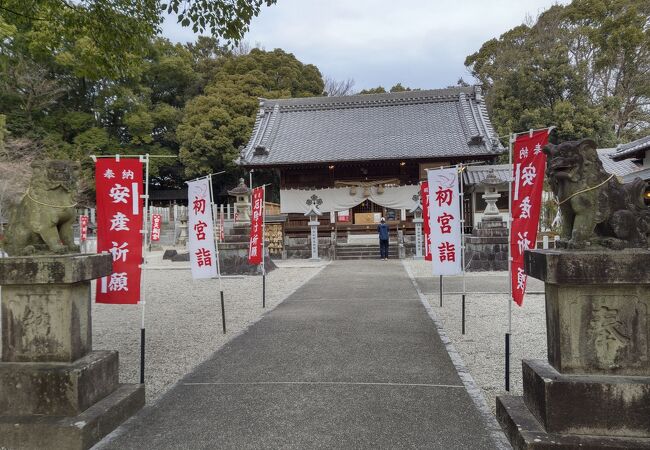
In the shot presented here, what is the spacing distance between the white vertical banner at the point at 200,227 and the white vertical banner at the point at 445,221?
3719mm

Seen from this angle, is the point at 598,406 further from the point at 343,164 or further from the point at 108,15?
the point at 343,164

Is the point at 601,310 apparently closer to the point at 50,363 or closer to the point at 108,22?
the point at 50,363

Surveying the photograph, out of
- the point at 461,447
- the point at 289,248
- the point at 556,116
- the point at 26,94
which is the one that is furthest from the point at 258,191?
the point at 26,94

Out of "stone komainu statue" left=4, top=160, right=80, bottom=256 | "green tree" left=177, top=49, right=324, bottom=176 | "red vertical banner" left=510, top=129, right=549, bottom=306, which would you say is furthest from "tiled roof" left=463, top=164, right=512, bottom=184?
"stone komainu statue" left=4, top=160, right=80, bottom=256

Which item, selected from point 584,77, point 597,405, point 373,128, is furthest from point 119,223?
point 584,77

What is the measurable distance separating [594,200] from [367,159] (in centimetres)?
1782

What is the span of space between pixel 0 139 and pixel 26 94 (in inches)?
651

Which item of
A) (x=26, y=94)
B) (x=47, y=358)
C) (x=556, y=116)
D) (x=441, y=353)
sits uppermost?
(x=26, y=94)

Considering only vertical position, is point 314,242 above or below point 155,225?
below

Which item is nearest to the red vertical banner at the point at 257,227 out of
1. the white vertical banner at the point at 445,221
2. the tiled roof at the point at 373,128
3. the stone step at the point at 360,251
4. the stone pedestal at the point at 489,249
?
the white vertical banner at the point at 445,221

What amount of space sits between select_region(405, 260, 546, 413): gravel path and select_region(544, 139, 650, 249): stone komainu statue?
1.71m

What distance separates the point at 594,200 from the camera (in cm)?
296

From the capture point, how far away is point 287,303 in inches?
347

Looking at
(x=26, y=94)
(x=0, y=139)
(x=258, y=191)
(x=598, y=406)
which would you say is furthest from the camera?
(x=26, y=94)
